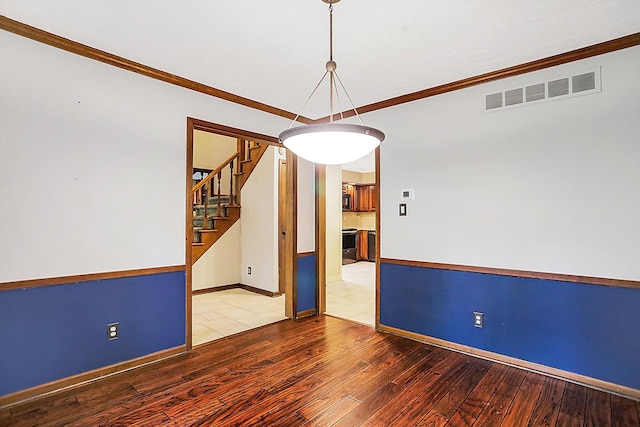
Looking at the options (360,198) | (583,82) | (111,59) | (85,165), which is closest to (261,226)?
(85,165)

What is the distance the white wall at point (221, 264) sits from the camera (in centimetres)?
534

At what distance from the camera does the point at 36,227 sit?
89.6 inches

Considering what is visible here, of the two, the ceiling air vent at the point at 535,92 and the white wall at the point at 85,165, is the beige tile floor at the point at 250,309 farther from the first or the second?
the ceiling air vent at the point at 535,92

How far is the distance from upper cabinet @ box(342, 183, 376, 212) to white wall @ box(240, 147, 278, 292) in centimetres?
415

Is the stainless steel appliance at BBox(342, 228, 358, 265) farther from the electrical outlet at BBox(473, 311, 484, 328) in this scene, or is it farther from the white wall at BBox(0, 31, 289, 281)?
the white wall at BBox(0, 31, 289, 281)

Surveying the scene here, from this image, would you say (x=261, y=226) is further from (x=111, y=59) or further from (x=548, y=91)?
(x=548, y=91)

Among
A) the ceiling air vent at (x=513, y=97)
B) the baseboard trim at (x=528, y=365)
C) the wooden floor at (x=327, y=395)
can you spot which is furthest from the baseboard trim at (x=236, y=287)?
the ceiling air vent at (x=513, y=97)

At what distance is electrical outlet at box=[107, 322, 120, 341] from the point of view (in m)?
2.58

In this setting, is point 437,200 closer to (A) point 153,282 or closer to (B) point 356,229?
(A) point 153,282

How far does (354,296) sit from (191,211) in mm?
3030

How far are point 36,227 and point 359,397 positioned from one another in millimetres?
2531

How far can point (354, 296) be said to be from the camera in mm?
5195

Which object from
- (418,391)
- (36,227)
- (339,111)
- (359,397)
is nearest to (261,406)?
(359,397)

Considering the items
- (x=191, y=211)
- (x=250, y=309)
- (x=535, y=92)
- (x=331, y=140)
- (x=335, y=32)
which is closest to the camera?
(x=331, y=140)
